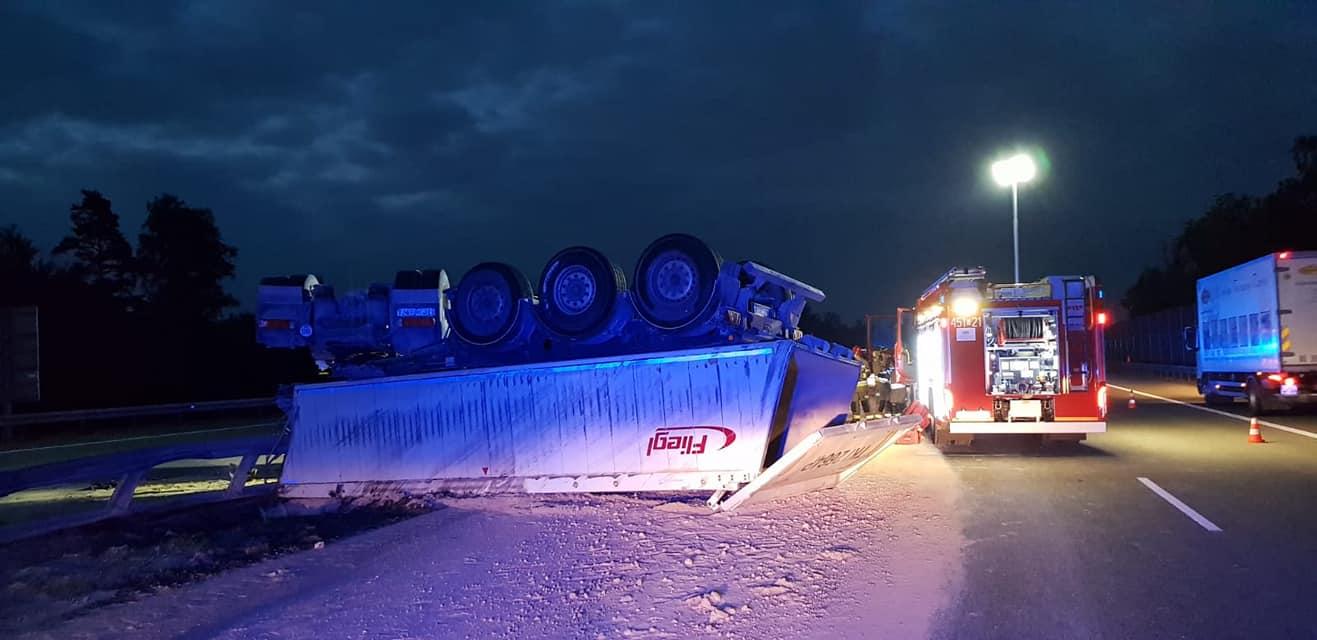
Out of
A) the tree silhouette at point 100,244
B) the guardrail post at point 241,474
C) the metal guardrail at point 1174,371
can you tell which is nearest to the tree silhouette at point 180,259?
the tree silhouette at point 100,244

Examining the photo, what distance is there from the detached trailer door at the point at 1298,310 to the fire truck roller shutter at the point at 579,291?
58.3ft

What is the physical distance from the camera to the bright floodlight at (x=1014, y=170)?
2503 cm

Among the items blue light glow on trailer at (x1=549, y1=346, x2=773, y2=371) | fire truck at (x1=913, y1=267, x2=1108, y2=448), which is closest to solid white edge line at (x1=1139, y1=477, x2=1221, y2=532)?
fire truck at (x1=913, y1=267, x2=1108, y2=448)

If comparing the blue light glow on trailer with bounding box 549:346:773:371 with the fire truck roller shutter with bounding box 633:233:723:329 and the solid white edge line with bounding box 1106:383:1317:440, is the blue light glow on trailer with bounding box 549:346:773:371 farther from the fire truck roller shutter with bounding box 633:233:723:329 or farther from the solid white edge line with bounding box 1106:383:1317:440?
the solid white edge line with bounding box 1106:383:1317:440

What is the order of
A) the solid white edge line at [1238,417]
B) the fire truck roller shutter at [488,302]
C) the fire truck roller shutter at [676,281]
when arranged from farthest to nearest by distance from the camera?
the solid white edge line at [1238,417] → the fire truck roller shutter at [488,302] → the fire truck roller shutter at [676,281]

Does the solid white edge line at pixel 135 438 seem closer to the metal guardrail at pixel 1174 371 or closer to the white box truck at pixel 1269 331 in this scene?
the white box truck at pixel 1269 331

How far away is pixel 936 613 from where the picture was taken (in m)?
5.64

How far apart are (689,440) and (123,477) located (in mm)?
6067

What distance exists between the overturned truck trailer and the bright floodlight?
1801cm

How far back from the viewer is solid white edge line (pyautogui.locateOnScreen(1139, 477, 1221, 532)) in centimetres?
827

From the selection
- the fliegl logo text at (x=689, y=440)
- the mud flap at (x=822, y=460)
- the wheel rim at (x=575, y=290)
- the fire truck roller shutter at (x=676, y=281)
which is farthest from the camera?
the wheel rim at (x=575, y=290)

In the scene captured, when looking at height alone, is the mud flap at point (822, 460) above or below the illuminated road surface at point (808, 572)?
above

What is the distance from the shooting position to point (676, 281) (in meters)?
8.66

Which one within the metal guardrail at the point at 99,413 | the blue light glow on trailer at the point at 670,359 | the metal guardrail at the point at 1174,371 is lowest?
the metal guardrail at the point at 1174,371
